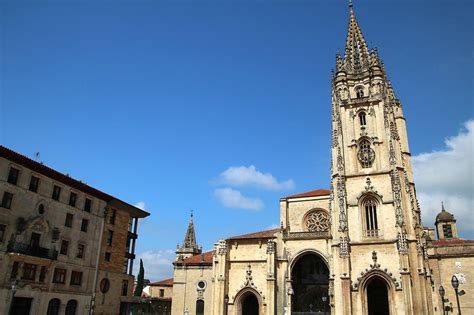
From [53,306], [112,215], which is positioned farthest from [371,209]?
[53,306]

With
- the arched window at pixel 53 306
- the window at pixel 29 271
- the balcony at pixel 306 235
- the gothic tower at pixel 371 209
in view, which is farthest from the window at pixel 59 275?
the gothic tower at pixel 371 209

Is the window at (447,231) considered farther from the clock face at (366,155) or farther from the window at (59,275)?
the window at (59,275)

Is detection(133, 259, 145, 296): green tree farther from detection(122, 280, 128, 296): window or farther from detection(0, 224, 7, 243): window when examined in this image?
detection(0, 224, 7, 243): window

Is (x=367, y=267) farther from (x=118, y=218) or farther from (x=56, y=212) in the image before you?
(x=56, y=212)

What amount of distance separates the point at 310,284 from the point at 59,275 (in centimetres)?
2398

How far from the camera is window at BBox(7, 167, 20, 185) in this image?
28.4 metres

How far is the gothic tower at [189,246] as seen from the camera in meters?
66.9

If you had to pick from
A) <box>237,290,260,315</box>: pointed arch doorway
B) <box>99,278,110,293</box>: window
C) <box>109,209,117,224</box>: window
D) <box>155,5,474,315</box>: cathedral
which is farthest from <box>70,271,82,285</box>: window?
<box>237,290,260,315</box>: pointed arch doorway

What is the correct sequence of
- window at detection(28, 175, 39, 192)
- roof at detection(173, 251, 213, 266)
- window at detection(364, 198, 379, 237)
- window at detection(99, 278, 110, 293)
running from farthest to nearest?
roof at detection(173, 251, 213, 266) → window at detection(364, 198, 379, 237) → window at detection(99, 278, 110, 293) → window at detection(28, 175, 39, 192)

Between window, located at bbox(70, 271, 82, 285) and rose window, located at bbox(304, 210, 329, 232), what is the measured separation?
78.7 ft

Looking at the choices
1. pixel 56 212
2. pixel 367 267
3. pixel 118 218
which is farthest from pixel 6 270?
pixel 367 267

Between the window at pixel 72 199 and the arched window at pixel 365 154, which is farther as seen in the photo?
the arched window at pixel 365 154

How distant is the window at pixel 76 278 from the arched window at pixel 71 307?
1501 mm

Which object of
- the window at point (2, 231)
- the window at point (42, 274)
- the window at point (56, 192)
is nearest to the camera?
the window at point (2, 231)
